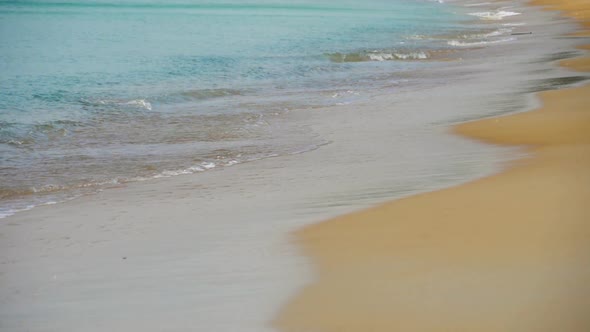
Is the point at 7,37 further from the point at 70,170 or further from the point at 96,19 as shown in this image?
the point at 70,170

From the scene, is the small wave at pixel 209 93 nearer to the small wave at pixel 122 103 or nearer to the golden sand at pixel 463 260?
the small wave at pixel 122 103

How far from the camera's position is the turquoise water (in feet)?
28.9

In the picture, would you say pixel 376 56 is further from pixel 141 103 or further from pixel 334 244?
pixel 334 244

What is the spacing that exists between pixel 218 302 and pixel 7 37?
89.6 ft

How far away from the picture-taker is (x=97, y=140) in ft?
33.6

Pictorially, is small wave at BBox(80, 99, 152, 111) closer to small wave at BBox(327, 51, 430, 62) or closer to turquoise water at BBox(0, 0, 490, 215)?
turquoise water at BBox(0, 0, 490, 215)

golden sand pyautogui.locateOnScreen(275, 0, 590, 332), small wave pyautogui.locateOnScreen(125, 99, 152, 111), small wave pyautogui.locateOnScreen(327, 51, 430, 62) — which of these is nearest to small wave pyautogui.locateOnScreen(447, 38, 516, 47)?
small wave pyautogui.locateOnScreen(327, 51, 430, 62)

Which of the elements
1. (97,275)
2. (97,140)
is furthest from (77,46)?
(97,275)

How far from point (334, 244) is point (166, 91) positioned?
1007cm

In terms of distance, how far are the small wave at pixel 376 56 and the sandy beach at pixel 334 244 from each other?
11.9 meters

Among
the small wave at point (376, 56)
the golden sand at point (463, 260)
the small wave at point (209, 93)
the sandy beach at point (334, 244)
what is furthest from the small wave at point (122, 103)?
the small wave at point (376, 56)

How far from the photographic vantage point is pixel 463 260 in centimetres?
480

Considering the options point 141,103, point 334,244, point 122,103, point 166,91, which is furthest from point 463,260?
point 166,91

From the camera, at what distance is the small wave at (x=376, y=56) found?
21.4 metres
